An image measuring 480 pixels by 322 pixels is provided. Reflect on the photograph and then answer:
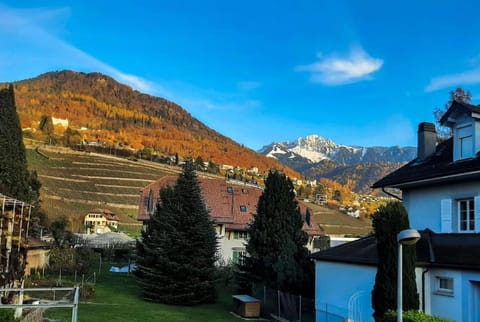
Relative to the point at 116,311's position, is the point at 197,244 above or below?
above

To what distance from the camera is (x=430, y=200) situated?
50.5 feet

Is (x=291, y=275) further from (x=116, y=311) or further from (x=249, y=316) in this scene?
(x=116, y=311)

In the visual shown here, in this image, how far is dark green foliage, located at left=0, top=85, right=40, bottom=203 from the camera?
62.7ft

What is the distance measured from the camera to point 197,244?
23344 millimetres

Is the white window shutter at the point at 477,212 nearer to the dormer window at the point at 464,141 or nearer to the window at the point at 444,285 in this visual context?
the dormer window at the point at 464,141

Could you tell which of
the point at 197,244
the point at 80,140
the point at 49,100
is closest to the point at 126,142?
the point at 80,140

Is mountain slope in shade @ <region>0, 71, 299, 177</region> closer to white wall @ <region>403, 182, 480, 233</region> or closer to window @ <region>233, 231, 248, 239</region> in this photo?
window @ <region>233, 231, 248, 239</region>

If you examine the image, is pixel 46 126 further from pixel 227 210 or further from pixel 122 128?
pixel 227 210

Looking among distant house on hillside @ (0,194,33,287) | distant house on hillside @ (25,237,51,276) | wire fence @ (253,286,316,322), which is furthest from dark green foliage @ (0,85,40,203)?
wire fence @ (253,286,316,322)

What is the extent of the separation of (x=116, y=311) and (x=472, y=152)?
556 inches

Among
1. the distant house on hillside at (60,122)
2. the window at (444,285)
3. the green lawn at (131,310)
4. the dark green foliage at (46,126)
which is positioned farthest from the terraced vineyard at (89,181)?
the window at (444,285)

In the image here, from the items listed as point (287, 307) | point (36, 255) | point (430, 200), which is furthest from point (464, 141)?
point (36, 255)

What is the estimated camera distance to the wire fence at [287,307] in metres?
18.0

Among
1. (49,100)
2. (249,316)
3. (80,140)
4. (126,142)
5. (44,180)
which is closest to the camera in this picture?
(249,316)
